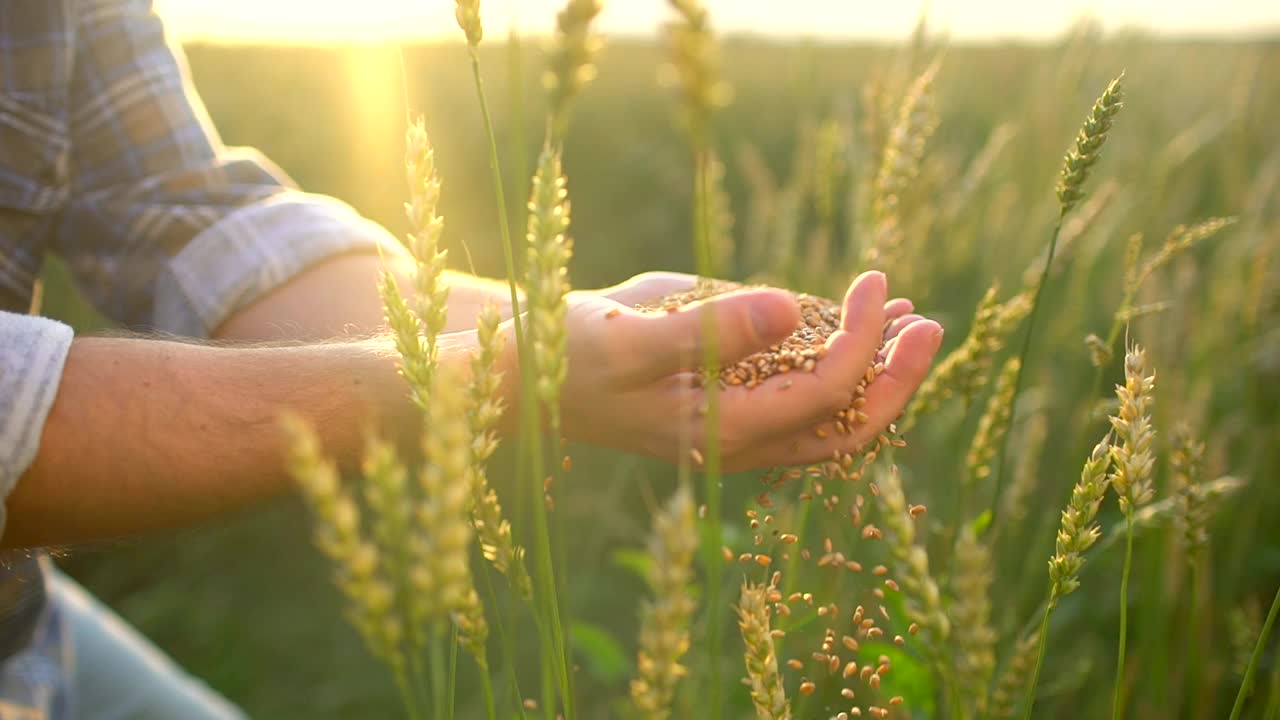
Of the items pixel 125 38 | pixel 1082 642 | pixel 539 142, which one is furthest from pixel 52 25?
pixel 539 142

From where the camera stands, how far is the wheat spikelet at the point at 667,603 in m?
0.47

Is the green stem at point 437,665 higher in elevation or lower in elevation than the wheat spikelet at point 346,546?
lower

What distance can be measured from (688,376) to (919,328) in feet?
0.98

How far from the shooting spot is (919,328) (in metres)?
1.10

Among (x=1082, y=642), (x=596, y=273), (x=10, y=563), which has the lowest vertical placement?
(x=1082, y=642)

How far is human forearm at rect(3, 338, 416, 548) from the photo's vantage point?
0.98 meters

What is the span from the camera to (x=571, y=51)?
0.51 metres

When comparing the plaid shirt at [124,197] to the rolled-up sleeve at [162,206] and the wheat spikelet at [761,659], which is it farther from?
the wheat spikelet at [761,659]

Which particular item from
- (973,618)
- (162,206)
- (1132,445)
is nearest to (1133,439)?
(1132,445)

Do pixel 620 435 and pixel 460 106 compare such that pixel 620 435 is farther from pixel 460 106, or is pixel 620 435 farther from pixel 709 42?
pixel 460 106

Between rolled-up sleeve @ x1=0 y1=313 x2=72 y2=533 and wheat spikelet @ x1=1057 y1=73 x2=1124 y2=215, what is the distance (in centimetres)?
106

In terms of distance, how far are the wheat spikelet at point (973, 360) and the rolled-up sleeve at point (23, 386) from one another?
0.99 meters

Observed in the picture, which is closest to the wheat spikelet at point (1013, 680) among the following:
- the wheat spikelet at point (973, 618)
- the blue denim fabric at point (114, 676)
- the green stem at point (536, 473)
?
the wheat spikelet at point (973, 618)

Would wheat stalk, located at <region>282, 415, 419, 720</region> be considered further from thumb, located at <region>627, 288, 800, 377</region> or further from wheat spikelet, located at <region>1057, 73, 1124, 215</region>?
wheat spikelet, located at <region>1057, 73, 1124, 215</region>
